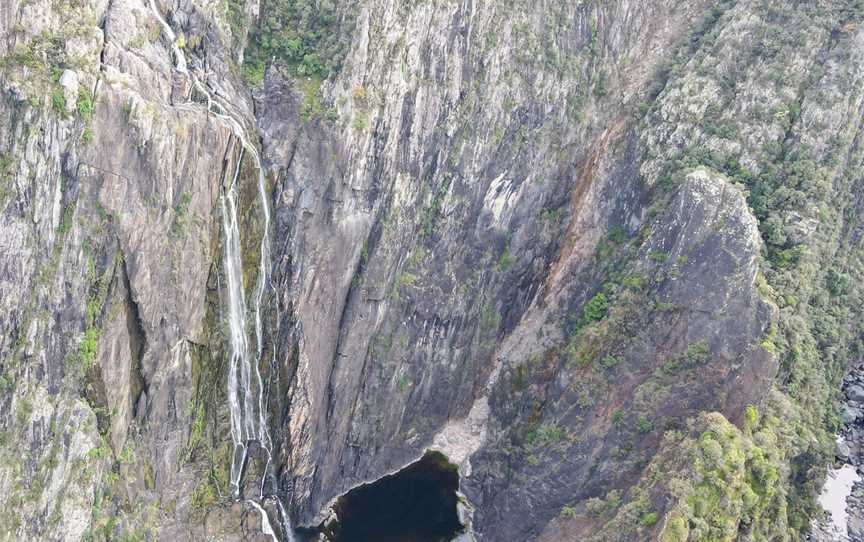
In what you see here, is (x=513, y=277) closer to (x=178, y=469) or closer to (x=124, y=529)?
(x=178, y=469)

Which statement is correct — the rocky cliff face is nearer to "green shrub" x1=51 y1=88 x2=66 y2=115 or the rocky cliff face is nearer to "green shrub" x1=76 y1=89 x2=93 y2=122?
"green shrub" x1=76 y1=89 x2=93 y2=122

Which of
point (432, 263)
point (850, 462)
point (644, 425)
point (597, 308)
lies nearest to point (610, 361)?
point (597, 308)

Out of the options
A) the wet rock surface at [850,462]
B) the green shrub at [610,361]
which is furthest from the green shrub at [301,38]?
the wet rock surface at [850,462]

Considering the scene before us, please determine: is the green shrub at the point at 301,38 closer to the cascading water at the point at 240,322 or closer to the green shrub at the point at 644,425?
the cascading water at the point at 240,322

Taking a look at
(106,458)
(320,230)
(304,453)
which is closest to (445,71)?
(320,230)

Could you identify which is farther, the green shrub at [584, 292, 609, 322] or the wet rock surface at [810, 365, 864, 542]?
the wet rock surface at [810, 365, 864, 542]

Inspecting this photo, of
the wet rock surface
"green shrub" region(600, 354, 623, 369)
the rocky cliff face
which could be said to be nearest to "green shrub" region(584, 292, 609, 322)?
the rocky cliff face
